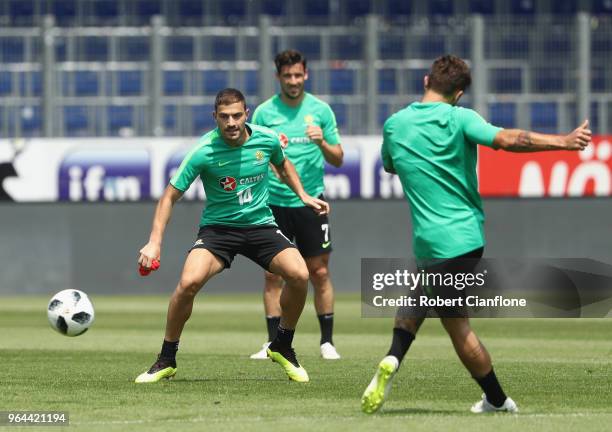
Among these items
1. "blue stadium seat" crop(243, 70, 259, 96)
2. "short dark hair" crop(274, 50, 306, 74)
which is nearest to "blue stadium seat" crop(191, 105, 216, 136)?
"blue stadium seat" crop(243, 70, 259, 96)

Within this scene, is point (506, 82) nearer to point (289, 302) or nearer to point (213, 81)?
point (213, 81)

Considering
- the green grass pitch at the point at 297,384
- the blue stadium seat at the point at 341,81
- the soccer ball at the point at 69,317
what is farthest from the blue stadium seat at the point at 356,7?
the soccer ball at the point at 69,317

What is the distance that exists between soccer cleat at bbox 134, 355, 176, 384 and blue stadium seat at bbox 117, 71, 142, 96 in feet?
52.8

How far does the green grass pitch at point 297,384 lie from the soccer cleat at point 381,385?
10 cm

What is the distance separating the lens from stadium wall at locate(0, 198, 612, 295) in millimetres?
24453

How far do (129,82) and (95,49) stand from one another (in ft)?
2.88

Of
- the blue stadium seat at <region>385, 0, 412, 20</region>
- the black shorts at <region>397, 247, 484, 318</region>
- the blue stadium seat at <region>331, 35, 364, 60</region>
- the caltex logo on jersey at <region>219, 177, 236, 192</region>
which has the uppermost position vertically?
the blue stadium seat at <region>385, 0, 412, 20</region>

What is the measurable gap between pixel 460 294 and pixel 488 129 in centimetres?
86

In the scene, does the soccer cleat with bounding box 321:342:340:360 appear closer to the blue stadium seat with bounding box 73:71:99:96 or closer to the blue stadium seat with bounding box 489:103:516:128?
the blue stadium seat with bounding box 489:103:516:128

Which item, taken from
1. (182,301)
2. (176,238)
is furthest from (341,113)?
(182,301)

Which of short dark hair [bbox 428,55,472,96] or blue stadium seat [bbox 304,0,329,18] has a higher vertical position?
blue stadium seat [bbox 304,0,329,18]

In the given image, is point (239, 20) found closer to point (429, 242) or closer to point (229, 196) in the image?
point (229, 196)

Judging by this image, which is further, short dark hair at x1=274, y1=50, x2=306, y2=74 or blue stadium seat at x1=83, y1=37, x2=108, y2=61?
blue stadium seat at x1=83, y1=37, x2=108, y2=61

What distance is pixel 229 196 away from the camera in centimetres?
964
